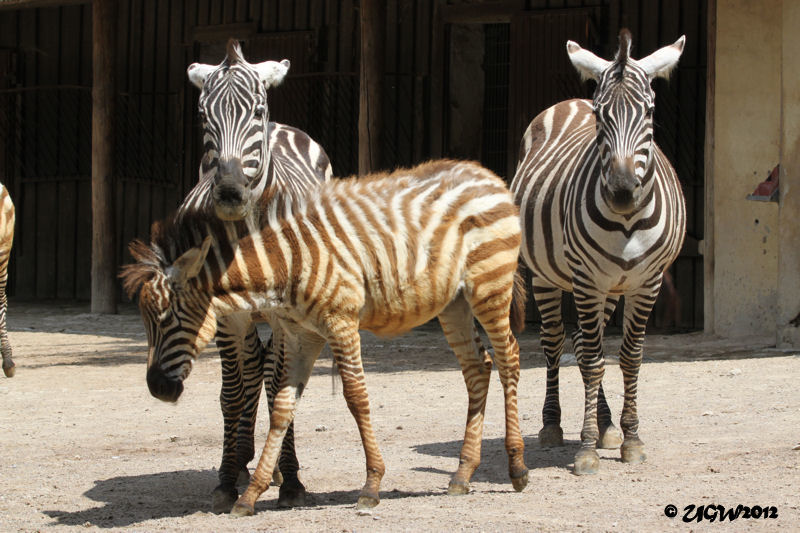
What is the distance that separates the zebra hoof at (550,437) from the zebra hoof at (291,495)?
187cm

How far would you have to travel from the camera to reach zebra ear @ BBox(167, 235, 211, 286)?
15.9 feet

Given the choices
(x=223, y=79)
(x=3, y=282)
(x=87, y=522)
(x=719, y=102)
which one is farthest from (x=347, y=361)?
(x=719, y=102)

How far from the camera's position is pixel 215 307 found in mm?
4938

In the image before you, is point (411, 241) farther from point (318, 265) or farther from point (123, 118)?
point (123, 118)

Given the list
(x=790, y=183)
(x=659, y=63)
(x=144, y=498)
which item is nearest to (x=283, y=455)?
(x=144, y=498)

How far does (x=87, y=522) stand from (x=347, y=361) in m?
1.36

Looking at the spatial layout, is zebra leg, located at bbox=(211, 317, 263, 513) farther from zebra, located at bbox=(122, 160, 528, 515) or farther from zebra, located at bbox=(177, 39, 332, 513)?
zebra, located at bbox=(122, 160, 528, 515)

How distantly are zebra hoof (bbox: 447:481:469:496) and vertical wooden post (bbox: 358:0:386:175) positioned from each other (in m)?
7.31

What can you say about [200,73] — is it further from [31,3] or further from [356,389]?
[31,3]

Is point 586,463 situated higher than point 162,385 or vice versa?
point 162,385

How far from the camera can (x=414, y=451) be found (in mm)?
6559

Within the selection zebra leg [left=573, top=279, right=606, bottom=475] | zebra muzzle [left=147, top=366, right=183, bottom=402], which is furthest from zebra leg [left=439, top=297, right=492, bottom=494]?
zebra muzzle [left=147, top=366, right=183, bottom=402]

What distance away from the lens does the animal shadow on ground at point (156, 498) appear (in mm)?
5141

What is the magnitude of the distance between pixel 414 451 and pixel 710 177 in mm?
6119
